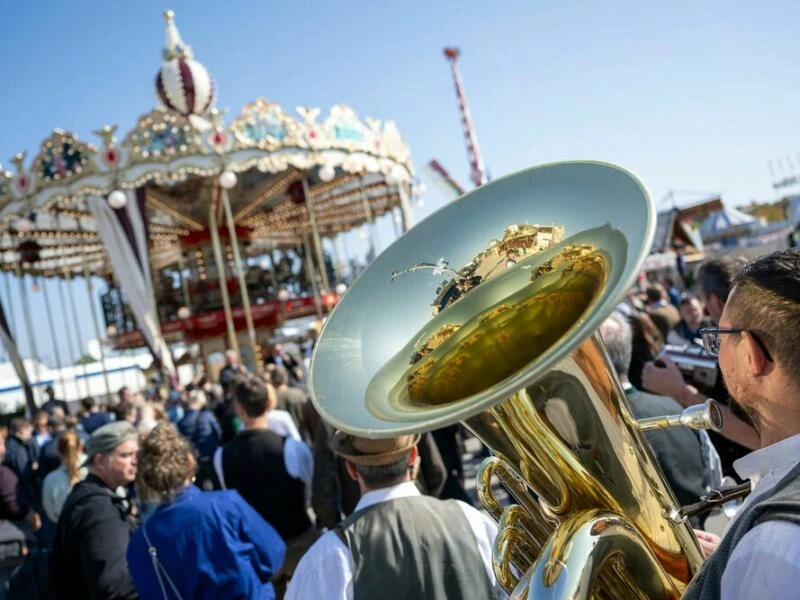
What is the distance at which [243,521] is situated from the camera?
7.94 feet

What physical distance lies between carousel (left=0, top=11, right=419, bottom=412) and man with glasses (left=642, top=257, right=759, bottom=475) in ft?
33.2

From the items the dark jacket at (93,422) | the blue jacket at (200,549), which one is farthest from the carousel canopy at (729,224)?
the blue jacket at (200,549)

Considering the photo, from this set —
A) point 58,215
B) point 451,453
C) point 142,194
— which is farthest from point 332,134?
point 451,453

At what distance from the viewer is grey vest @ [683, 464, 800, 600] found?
2.75 ft

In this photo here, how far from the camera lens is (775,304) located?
1.06m

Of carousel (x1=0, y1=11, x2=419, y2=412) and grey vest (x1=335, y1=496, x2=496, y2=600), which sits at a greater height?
carousel (x1=0, y1=11, x2=419, y2=412)

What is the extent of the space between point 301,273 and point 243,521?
58.0 ft

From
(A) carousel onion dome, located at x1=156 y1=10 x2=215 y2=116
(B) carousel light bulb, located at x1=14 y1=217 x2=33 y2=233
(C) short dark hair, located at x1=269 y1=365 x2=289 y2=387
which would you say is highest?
(A) carousel onion dome, located at x1=156 y1=10 x2=215 y2=116

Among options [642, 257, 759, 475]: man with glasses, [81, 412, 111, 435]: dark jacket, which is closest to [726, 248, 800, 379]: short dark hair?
[642, 257, 759, 475]: man with glasses

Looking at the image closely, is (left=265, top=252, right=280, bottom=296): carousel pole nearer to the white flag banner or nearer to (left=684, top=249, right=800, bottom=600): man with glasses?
the white flag banner

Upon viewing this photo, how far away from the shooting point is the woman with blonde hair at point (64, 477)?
3988mm

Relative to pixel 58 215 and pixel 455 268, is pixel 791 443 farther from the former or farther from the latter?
pixel 58 215

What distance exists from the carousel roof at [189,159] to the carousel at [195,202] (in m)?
0.03

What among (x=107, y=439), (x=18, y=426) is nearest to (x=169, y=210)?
(x=18, y=426)
